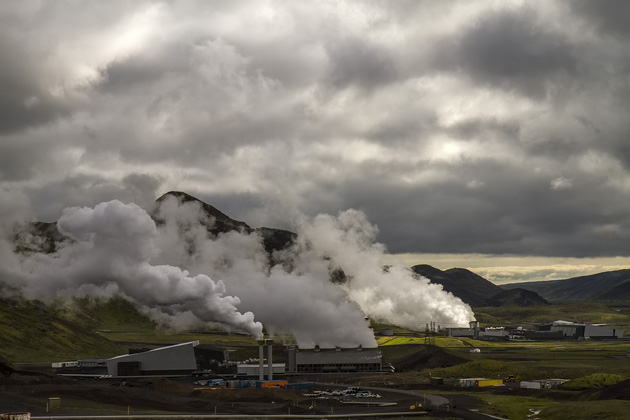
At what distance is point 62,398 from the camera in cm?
14238

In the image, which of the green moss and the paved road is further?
the green moss

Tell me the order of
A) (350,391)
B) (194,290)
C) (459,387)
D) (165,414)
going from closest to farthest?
(165,414) < (350,391) < (459,387) < (194,290)

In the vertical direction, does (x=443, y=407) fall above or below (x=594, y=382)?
below

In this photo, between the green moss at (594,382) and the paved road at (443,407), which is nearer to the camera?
the paved road at (443,407)


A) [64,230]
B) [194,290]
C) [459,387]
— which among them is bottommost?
[459,387]

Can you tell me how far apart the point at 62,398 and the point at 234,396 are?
34.0 m

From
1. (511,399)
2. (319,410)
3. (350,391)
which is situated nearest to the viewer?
(319,410)

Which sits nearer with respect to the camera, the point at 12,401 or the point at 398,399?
the point at 12,401

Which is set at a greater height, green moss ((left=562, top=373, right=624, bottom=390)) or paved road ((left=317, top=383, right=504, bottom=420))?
green moss ((left=562, top=373, right=624, bottom=390))

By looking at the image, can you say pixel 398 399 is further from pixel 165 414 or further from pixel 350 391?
pixel 165 414

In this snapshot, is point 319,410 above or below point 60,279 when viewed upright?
below

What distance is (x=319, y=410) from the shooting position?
5482 inches

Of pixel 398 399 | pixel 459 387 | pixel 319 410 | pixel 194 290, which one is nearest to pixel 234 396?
pixel 319 410

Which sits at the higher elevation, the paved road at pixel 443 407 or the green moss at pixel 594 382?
the green moss at pixel 594 382
